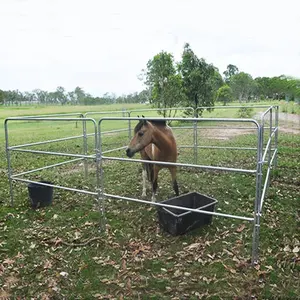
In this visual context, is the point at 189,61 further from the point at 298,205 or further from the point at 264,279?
the point at 264,279

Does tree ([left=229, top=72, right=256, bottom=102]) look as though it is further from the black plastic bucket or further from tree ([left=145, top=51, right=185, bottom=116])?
the black plastic bucket

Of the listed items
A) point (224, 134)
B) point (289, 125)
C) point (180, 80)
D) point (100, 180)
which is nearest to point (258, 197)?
point (100, 180)

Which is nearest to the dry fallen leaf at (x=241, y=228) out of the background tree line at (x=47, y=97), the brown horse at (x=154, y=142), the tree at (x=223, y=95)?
the brown horse at (x=154, y=142)

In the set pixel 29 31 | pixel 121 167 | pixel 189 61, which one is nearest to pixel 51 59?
pixel 29 31

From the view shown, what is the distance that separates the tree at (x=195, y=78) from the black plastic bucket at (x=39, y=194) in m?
12.6

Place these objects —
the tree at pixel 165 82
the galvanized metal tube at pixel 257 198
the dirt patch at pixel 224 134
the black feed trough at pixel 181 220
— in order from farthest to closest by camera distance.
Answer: the tree at pixel 165 82, the dirt patch at pixel 224 134, the black feed trough at pixel 181 220, the galvanized metal tube at pixel 257 198

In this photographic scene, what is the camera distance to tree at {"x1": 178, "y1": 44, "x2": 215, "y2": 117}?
52.0 ft

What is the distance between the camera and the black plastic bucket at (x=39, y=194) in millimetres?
4113

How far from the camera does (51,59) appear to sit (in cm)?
3712

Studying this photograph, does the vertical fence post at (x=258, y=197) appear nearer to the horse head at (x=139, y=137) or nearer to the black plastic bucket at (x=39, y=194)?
the horse head at (x=139, y=137)

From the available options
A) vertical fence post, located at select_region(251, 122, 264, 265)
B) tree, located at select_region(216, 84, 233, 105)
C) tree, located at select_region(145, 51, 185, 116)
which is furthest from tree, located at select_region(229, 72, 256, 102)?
vertical fence post, located at select_region(251, 122, 264, 265)

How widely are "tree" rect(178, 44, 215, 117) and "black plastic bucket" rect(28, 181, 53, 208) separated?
41.4 feet

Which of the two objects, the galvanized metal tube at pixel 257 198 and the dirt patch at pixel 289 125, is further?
the dirt patch at pixel 289 125

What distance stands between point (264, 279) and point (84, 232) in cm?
204
